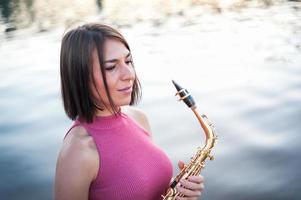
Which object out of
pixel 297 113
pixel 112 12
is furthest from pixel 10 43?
pixel 297 113

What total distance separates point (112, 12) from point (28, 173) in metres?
13.1

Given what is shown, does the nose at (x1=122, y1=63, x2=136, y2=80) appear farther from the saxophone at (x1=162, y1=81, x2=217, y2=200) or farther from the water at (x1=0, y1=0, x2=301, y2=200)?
the water at (x1=0, y1=0, x2=301, y2=200)

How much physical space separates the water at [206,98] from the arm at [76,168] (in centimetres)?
285

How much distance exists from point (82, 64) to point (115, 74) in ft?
0.58

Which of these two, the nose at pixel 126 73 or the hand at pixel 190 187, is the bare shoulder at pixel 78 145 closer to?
the nose at pixel 126 73

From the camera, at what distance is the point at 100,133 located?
7.13 feet

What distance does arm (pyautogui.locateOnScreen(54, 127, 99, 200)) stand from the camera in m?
2.00

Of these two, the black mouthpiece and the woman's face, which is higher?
the woman's face

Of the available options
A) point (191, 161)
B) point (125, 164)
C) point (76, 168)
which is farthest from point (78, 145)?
point (191, 161)

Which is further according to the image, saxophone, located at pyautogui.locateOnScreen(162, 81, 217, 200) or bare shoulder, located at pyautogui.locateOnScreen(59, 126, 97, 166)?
saxophone, located at pyautogui.locateOnScreen(162, 81, 217, 200)

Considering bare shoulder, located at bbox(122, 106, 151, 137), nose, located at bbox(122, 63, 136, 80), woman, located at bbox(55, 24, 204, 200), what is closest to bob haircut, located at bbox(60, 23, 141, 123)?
woman, located at bbox(55, 24, 204, 200)

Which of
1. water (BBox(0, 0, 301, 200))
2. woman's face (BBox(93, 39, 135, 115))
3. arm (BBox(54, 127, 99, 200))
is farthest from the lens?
water (BBox(0, 0, 301, 200))

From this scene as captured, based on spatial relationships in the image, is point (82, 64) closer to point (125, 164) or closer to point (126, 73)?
point (126, 73)

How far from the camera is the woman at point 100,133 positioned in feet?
6.69
